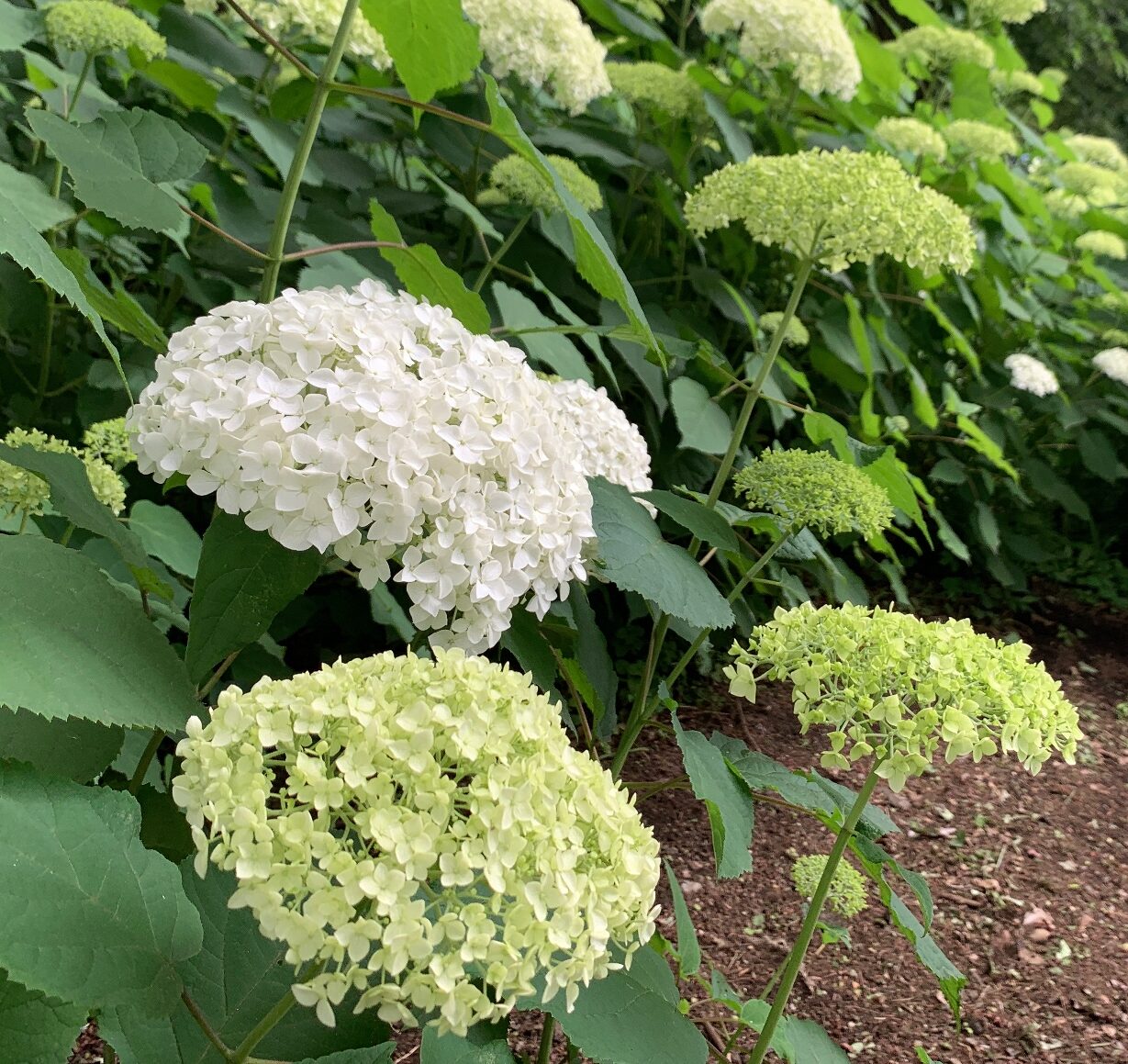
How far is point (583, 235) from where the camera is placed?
113 centimetres

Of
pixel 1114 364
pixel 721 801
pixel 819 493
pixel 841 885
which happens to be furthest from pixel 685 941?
pixel 1114 364

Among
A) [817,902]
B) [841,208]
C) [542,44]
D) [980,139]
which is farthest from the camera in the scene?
[980,139]

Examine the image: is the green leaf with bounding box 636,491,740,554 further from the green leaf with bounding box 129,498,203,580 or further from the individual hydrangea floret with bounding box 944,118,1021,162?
the individual hydrangea floret with bounding box 944,118,1021,162

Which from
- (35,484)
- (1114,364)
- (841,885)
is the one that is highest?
(35,484)

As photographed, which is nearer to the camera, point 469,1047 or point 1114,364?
point 469,1047

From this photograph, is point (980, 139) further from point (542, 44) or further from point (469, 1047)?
point (469, 1047)

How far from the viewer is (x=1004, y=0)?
12.8ft

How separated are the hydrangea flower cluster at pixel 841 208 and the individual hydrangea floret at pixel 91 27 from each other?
1081mm

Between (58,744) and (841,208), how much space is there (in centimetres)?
124

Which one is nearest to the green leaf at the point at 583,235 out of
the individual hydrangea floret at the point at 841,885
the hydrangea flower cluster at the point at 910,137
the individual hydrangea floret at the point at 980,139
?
the individual hydrangea floret at the point at 841,885

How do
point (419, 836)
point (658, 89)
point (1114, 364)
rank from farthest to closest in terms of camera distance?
point (1114, 364) → point (658, 89) → point (419, 836)

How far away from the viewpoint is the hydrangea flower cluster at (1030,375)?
12.3ft

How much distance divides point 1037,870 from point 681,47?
9.21 feet

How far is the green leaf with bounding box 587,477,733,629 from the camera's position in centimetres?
124
